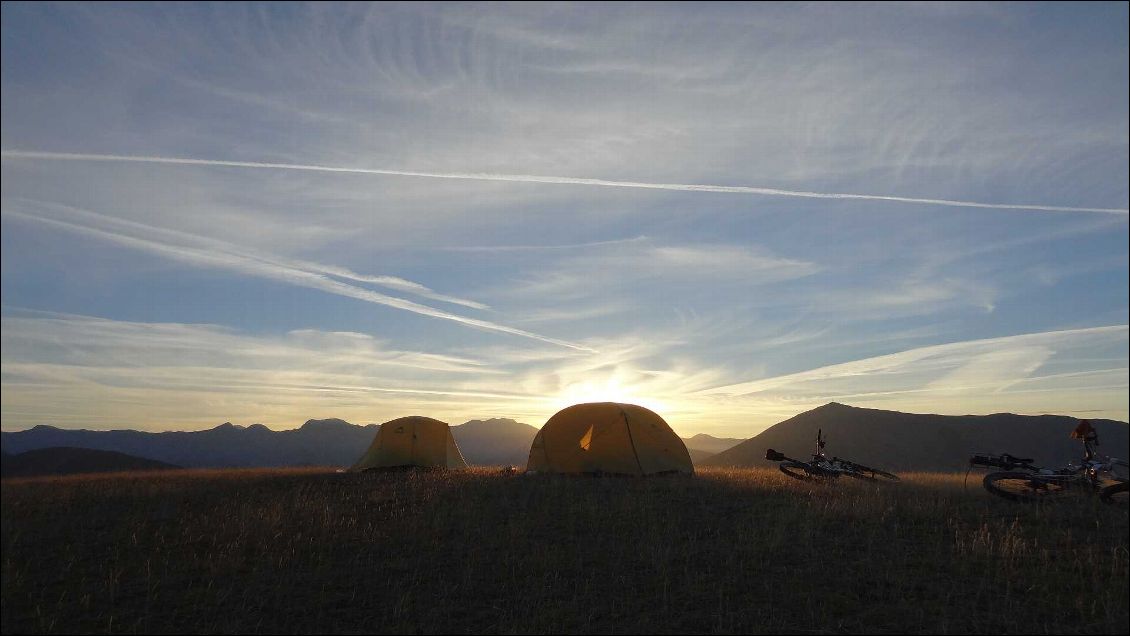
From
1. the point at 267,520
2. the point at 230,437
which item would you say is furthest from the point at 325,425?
the point at 267,520

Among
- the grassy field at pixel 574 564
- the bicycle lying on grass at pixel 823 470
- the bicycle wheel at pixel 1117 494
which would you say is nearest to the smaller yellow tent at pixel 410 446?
the grassy field at pixel 574 564

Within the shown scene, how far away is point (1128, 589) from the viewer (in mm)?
8484

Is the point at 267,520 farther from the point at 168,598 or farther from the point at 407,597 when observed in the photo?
the point at 407,597

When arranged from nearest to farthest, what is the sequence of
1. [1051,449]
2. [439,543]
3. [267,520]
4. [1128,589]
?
[1128,589]
[439,543]
[267,520]
[1051,449]

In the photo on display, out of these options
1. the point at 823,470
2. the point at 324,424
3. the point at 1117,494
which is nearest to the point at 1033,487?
the point at 1117,494

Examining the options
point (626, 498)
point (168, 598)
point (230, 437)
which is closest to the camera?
point (168, 598)

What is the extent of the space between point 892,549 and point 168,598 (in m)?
10.4

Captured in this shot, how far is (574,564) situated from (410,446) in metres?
19.1

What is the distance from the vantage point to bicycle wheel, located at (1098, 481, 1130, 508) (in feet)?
41.1

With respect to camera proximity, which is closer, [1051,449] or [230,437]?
[1051,449]

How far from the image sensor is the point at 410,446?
28281 mm

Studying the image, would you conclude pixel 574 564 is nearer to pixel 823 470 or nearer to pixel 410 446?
pixel 823 470

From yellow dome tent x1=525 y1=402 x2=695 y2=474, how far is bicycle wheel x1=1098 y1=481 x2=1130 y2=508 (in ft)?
38.9

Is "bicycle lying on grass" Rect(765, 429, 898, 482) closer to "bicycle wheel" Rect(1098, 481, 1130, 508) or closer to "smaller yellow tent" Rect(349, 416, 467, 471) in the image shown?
"bicycle wheel" Rect(1098, 481, 1130, 508)
